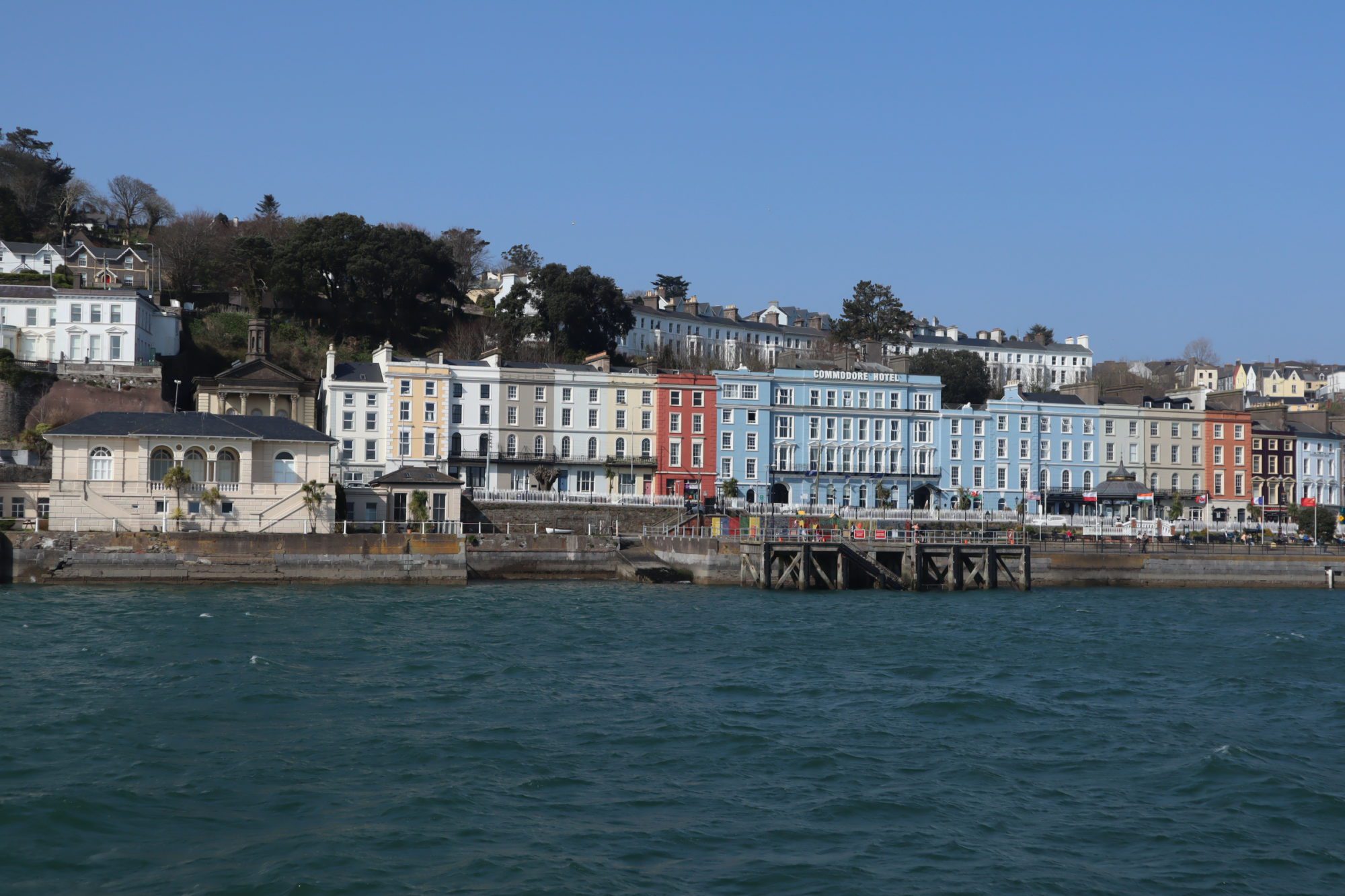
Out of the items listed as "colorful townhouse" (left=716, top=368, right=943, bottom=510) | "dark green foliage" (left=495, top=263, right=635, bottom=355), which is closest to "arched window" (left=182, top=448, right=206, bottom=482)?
"colorful townhouse" (left=716, top=368, right=943, bottom=510)

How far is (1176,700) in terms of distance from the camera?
2905 centimetres

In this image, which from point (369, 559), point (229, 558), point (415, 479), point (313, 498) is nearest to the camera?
point (229, 558)

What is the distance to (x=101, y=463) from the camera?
167 ft

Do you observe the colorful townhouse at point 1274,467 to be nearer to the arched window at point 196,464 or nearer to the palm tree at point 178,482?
the arched window at point 196,464

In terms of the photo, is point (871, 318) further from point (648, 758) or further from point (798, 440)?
point (648, 758)

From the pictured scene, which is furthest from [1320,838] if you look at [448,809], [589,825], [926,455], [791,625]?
[926,455]

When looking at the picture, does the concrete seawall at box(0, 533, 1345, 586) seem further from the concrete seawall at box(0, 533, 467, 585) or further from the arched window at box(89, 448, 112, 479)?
the arched window at box(89, 448, 112, 479)

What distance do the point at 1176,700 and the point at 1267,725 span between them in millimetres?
2623

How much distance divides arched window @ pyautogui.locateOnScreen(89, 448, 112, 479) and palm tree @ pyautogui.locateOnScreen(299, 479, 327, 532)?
7.21m

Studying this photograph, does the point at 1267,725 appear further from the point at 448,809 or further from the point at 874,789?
the point at 448,809

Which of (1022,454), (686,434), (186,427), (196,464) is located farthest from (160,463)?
(1022,454)

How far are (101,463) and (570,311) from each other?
118 ft

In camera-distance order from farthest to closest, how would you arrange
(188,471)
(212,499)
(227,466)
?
(227,466) → (188,471) → (212,499)

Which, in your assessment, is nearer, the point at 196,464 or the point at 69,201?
the point at 196,464
